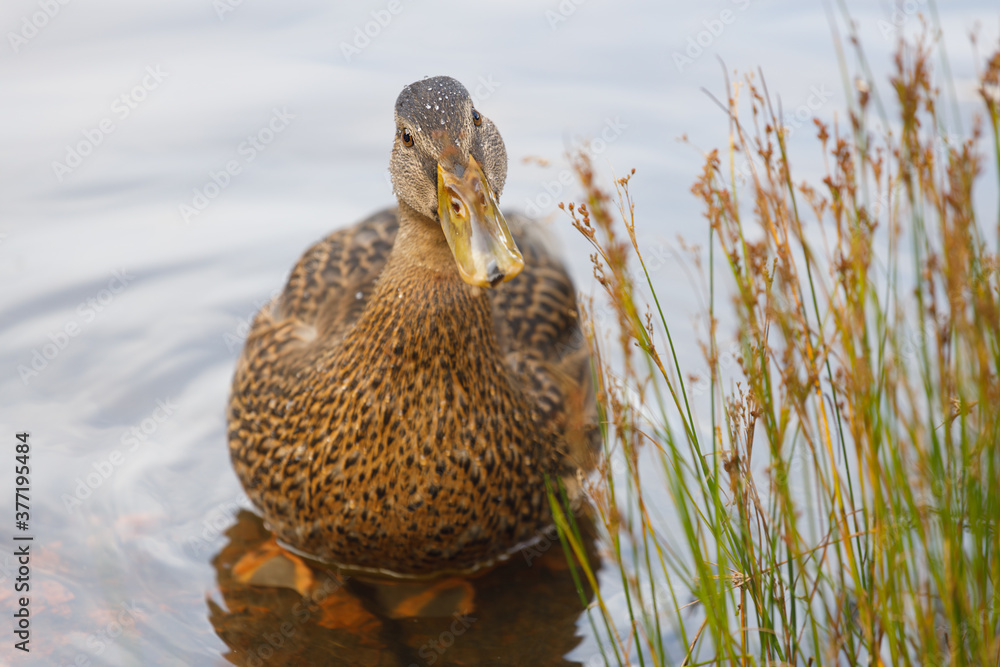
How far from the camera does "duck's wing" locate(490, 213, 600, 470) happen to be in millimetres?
3953

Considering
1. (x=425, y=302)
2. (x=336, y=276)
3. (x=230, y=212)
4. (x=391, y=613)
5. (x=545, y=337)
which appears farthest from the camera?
(x=230, y=212)

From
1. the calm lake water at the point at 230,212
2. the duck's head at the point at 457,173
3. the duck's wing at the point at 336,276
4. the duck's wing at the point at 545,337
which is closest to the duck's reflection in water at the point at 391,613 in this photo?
the calm lake water at the point at 230,212

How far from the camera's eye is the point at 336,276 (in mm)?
4391

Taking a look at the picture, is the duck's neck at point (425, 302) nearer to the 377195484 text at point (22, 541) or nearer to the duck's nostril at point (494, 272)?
the duck's nostril at point (494, 272)

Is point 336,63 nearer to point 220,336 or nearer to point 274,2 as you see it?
point 274,2

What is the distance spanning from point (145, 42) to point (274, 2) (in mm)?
911

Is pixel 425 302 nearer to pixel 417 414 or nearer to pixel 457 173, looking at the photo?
pixel 417 414

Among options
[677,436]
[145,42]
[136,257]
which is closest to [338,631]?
[677,436]

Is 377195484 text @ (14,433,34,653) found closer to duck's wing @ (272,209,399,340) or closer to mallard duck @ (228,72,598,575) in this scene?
mallard duck @ (228,72,598,575)

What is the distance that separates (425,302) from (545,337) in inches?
40.3

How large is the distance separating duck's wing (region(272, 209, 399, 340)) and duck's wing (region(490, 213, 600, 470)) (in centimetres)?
54

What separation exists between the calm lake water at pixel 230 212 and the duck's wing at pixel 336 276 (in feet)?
2.94

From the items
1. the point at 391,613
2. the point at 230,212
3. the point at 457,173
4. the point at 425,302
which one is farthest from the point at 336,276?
the point at 230,212

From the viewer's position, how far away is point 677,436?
4.89m
